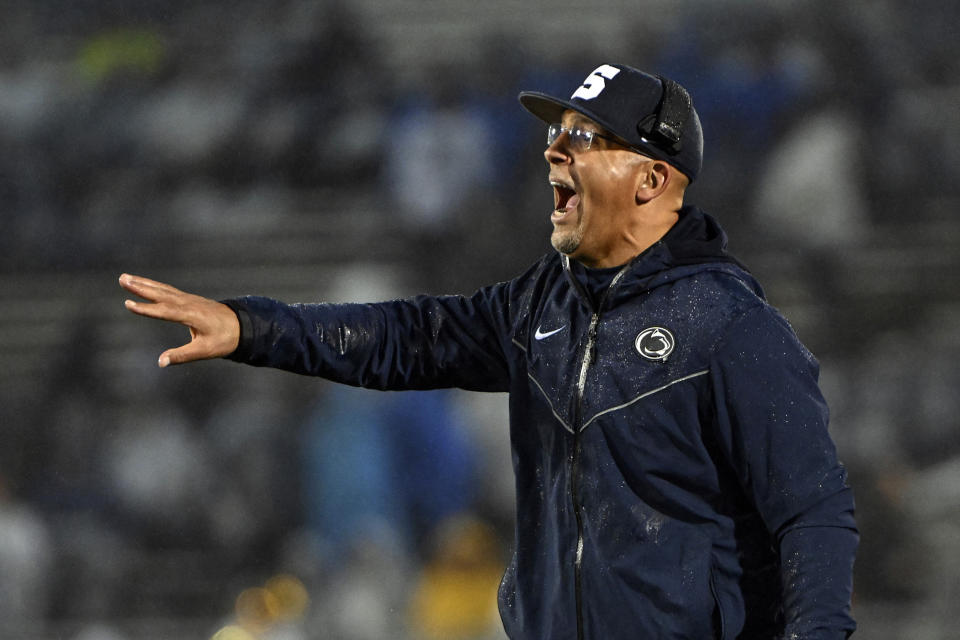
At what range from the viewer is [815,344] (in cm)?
681

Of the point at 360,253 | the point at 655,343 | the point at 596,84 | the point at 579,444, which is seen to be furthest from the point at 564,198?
the point at 360,253

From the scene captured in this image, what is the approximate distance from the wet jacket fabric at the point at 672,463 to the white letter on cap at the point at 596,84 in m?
0.28

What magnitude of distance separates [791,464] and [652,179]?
604 mm

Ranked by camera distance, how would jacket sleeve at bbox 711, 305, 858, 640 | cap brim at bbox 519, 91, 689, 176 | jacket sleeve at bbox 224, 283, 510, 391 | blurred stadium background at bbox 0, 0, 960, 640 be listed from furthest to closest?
blurred stadium background at bbox 0, 0, 960, 640 → jacket sleeve at bbox 224, 283, 510, 391 → cap brim at bbox 519, 91, 689, 176 → jacket sleeve at bbox 711, 305, 858, 640

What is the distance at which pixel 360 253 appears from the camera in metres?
7.28

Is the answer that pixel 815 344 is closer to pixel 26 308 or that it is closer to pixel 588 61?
pixel 588 61

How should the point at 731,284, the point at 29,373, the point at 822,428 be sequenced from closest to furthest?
the point at 822,428 < the point at 731,284 < the point at 29,373

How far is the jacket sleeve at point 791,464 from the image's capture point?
2.22 meters

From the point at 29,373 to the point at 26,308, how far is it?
0.40 m

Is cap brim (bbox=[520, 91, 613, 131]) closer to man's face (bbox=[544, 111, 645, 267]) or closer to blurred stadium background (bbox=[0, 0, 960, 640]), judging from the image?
man's face (bbox=[544, 111, 645, 267])

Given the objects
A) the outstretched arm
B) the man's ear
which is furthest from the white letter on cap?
the outstretched arm

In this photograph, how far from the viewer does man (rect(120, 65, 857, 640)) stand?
231 centimetres

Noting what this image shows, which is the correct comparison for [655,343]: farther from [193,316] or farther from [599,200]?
[193,316]

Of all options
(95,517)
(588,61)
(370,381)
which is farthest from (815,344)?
(370,381)
